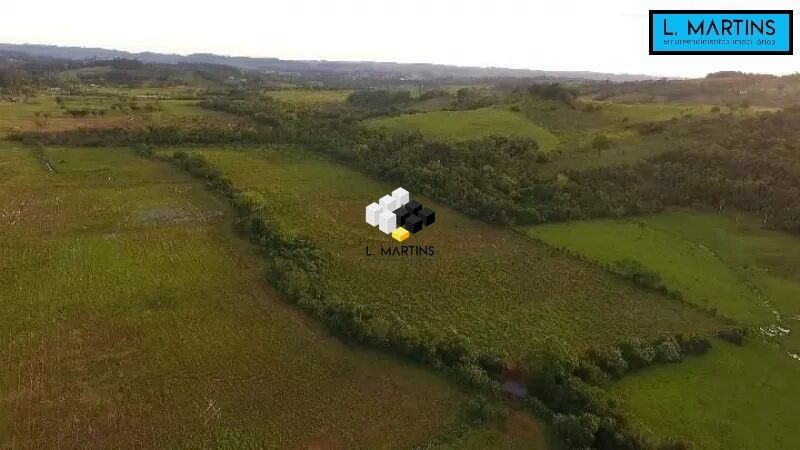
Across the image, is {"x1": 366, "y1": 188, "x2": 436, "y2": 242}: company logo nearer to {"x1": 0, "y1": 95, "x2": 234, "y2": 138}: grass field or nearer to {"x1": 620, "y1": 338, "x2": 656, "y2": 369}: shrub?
{"x1": 620, "y1": 338, "x2": 656, "y2": 369}: shrub

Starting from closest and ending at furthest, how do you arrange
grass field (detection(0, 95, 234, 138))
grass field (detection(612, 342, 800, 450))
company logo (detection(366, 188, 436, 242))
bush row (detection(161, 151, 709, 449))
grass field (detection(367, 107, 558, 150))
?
bush row (detection(161, 151, 709, 449)) → grass field (detection(612, 342, 800, 450)) → company logo (detection(366, 188, 436, 242)) → grass field (detection(367, 107, 558, 150)) → grass field (detection(0, 95, 234, 138))

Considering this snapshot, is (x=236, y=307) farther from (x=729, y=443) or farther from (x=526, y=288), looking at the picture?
(x=729, y=443)

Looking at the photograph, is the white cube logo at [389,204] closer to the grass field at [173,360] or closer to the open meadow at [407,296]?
the open meadow at [407,296]

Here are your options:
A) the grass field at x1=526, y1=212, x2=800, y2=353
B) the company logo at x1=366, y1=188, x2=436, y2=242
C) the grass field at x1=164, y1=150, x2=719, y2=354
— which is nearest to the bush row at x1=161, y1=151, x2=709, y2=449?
the grass field at x1=164, y1=150, x2=719, y2=354

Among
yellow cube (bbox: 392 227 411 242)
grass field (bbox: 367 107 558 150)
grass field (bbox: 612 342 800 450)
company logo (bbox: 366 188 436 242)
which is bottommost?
grass field (bbox: 612 342 800 450)

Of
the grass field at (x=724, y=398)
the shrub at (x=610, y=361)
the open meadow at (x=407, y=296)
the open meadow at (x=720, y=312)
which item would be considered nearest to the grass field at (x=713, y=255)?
the open meadow at (x=720, y=312)

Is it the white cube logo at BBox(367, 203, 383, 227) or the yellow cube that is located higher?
the white cube logo at BBox(367, 203, 383, 227)
